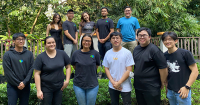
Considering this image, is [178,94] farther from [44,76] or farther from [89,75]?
[44,76]

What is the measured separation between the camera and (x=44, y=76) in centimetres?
275

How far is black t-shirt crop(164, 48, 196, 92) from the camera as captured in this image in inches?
95.4

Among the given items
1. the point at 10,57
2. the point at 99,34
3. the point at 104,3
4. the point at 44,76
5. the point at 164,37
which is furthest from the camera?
the point at 104,3

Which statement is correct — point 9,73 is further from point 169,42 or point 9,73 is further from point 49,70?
point 169,42

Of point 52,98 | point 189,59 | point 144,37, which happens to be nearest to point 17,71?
point 52,98

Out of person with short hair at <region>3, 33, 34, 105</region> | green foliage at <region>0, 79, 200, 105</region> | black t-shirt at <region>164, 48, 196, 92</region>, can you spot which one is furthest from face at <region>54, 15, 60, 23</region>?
black t-shirt at <region>164, 48, 196, 92</region>

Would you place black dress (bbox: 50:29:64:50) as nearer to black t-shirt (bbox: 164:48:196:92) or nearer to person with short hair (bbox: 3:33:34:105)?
A: person with short hair (bbox: 3:33:34:105)

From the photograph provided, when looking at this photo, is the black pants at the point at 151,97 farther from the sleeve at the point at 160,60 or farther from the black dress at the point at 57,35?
the black dress at the point at 57,35

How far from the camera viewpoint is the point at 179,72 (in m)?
2.47

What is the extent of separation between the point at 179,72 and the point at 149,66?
0.41 meters

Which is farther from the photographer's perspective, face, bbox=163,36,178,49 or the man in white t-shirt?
the man in white t-shirt

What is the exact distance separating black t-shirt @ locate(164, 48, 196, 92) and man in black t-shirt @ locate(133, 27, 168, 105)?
11cm

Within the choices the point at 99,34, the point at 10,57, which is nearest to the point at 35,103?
the point at 10,57

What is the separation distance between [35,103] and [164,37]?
303 centimetres
